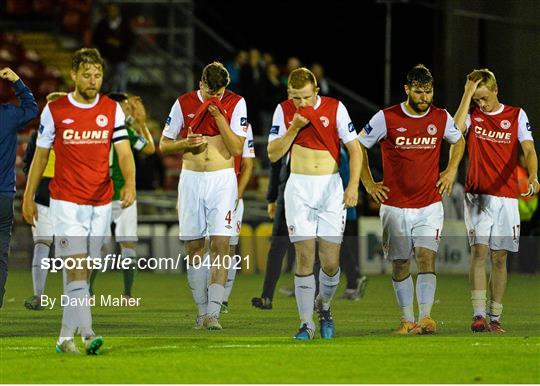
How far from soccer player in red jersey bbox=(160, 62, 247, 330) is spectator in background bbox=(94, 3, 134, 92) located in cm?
1323

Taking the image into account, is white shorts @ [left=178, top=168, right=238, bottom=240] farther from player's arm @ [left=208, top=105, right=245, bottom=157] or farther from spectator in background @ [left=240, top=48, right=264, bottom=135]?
spectator in background @ [left=240, top=48, right=264, bottom=135]

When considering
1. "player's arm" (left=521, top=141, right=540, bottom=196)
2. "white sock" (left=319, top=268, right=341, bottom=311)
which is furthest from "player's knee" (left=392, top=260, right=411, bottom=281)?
"player's arm" (left=521, top=141, right=540, bottom=196)

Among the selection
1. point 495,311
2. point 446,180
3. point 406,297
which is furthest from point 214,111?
point 495,311

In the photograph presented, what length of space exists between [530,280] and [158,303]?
7194 millimetres

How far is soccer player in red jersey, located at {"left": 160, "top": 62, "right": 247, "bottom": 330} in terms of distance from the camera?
12562mm

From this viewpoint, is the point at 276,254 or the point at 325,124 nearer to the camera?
the point at 325,124

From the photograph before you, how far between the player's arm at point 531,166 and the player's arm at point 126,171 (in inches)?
148

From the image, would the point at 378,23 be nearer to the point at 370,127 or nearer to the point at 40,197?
the point at 40,197

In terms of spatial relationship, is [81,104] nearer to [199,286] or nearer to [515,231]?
[199,286]

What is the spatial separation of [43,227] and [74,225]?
5.29m

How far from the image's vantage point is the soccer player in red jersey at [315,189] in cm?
1158

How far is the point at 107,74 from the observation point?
26.3 m

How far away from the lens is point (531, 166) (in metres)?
12.5

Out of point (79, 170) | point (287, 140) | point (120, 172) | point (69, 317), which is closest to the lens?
point (69, 317)
